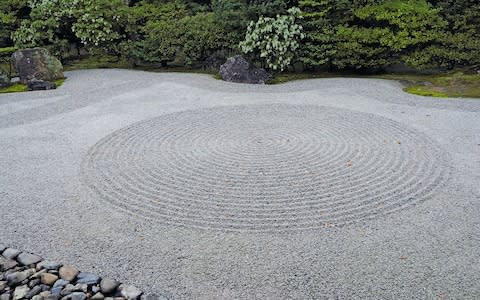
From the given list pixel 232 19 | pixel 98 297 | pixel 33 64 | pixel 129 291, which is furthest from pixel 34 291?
pixel 232 19

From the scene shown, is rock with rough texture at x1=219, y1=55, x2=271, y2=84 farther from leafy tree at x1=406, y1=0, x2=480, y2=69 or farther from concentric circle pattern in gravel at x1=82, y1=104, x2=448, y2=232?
leafy tree at x1=406, y1=0, x2=480, y2=69

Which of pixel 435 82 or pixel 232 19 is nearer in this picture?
pixel 435 82

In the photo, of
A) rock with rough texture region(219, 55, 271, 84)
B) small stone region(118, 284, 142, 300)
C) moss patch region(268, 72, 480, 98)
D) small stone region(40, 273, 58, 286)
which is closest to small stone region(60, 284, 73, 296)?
small stone region(40, 273, 58, 286)

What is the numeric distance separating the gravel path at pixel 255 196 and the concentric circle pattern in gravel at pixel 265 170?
0.03 metres

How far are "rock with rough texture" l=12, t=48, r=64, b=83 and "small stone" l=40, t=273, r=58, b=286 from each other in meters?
12.5

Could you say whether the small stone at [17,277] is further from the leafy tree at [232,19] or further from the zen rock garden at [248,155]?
the leafy tree at [232,19]

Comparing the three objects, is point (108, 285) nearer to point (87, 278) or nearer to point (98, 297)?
point (98, 297)

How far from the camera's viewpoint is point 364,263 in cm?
468

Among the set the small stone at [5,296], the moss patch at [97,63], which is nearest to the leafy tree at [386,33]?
the moss patch at [97,63]

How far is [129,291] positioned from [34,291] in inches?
41.3

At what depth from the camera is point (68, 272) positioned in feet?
15.1

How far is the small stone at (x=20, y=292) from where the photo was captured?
4312 millimetres

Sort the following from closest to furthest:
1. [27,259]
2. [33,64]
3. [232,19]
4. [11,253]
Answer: [27,259] → [11,253] → [33,64] → [232,19]

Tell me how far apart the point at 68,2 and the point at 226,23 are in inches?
286
